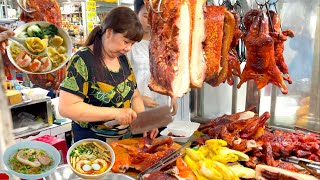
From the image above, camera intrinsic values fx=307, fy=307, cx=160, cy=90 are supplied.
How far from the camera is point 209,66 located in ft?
6.33

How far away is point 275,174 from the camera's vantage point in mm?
1746

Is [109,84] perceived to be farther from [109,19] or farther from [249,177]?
[249,177]

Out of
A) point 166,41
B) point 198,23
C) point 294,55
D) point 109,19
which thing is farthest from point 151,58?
point 294,55

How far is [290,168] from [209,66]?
31.1 inches

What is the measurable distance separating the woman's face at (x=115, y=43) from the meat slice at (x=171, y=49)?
1.56 feet

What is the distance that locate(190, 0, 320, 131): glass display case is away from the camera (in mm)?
2516

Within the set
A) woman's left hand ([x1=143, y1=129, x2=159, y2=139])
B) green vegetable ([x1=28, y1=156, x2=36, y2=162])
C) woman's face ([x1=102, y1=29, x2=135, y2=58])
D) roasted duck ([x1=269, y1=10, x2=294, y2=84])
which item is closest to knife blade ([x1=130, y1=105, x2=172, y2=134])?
woman's left hand ([x1=143, y1=129, x2=159, y2=139])

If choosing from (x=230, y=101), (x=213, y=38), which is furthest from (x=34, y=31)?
(x=230, y=101)

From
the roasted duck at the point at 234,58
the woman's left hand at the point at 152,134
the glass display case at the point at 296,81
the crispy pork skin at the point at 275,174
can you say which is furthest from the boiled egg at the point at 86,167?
the glass display case at the point at 296,81

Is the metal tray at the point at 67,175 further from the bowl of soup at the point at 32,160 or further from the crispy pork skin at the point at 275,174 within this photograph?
the crispy pork skin at the point at 275,174

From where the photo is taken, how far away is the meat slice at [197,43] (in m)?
1.82

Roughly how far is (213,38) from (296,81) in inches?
44.1

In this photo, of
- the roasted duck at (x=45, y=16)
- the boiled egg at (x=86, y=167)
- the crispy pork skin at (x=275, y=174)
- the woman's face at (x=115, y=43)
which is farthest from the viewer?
the roasted duck at (x=45, y=16)

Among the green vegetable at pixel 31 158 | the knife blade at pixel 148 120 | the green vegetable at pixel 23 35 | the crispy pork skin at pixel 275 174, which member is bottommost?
the crispy pork skin at pixel 275 174
